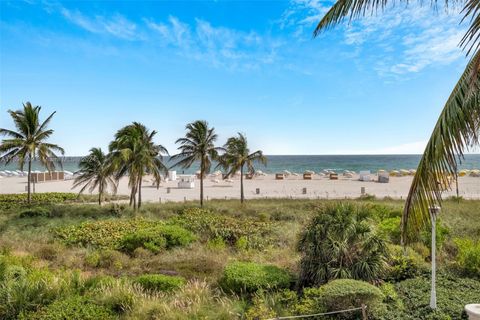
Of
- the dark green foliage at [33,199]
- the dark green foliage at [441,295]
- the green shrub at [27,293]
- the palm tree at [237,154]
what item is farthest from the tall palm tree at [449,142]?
the dark green foliage at [33,199]

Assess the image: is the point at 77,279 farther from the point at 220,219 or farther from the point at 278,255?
the point at 220,219

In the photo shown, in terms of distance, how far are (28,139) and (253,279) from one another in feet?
76.0

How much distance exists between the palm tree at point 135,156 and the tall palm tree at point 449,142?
2044 cm

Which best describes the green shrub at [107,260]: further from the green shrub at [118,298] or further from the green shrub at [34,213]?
the green shrub at [34,213]

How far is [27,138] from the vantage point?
Result: 80.1 feet

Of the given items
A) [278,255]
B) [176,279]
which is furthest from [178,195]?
[176,279]

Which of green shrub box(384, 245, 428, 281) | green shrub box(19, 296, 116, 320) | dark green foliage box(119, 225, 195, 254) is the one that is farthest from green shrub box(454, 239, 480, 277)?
dark green foliage box(119, 225, 195, 254)

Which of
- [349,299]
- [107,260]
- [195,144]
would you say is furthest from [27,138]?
[349,299]

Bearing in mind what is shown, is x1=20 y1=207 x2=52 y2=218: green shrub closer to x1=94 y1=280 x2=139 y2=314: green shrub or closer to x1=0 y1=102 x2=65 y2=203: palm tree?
x1=0 y1=102 x2=65 y2=203: palm tree

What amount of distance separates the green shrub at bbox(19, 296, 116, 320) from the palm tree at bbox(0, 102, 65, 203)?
20032mm

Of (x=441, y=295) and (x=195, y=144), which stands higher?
(x=195, y=144)

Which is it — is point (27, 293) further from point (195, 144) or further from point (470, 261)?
point (195, 144)

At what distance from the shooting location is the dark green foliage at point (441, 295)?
6953 millimetres

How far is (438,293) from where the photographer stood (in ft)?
26.0
